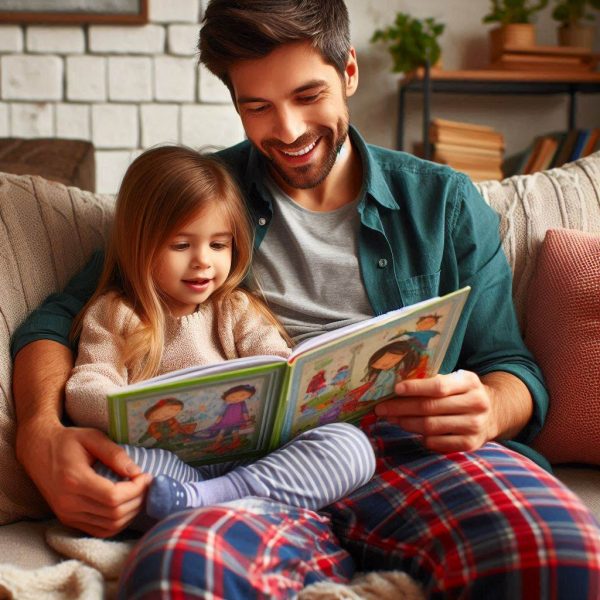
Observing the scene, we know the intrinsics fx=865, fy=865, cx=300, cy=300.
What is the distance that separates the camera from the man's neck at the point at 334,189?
1526 mm

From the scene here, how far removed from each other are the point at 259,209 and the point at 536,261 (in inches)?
20.0

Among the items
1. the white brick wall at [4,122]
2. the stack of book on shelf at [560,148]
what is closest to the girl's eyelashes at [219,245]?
the white brick wall at [4,122]

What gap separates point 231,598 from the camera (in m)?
0.90

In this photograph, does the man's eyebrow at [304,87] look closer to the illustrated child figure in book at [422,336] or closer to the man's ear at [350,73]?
the man's ear at [350,73]

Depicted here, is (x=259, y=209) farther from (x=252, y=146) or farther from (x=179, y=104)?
(x=179, y=104)

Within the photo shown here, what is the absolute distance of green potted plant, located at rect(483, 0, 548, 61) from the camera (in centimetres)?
325

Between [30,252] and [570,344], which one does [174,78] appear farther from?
[570,344]

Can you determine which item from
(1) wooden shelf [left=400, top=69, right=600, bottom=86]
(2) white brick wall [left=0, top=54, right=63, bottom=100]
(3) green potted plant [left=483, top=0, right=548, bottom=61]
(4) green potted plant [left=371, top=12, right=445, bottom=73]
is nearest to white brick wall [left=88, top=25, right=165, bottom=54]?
(2) white brick wall [left=0, top=54, right=63, bottom=100]

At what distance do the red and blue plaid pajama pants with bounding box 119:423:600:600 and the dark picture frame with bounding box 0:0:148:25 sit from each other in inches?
89.7

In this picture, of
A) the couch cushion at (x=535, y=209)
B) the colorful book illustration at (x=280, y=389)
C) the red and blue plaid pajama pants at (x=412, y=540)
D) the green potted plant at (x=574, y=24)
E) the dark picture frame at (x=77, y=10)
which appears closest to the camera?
the red and blue plaid pajama pants at (x=412, y=540)

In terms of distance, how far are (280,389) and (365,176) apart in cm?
53

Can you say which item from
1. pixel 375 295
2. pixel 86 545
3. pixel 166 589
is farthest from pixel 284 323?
pixel 166 589

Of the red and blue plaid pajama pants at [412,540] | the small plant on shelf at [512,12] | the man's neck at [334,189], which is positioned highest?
the small plant on shelf at [512,12]

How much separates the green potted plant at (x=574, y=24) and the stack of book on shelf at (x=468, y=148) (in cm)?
52
